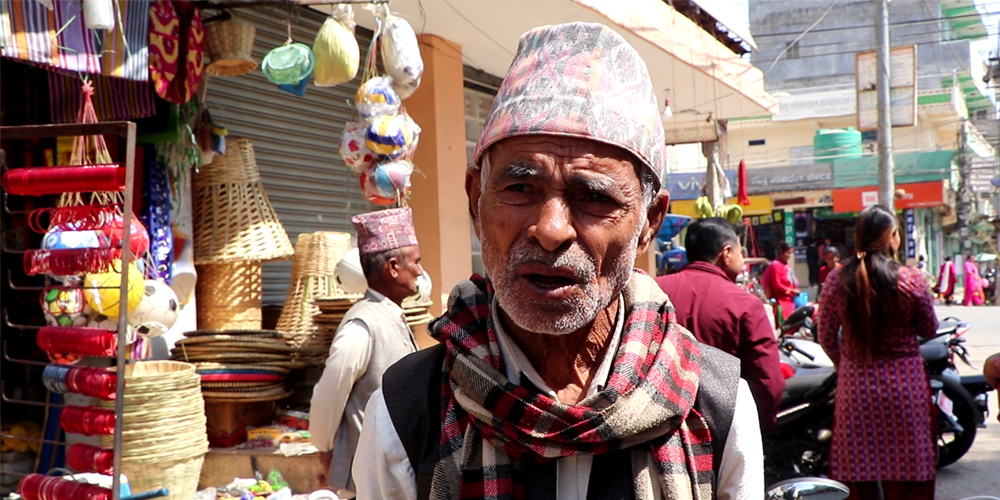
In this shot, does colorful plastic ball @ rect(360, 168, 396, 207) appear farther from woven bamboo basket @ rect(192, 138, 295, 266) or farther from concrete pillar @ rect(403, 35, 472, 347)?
concrete pillar @ rect(403, 35, 472, 347)

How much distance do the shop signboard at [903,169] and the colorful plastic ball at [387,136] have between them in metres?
23.3

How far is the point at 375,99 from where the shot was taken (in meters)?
4.59

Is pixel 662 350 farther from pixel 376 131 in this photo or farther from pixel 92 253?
pixel 376 131

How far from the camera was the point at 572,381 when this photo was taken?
4.84 feet

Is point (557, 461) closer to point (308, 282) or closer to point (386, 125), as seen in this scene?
point (386, 125)

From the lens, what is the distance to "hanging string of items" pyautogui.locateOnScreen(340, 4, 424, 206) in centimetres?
459

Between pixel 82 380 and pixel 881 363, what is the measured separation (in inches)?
142

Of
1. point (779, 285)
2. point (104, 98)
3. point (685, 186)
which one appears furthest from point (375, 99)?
point (685, 186)

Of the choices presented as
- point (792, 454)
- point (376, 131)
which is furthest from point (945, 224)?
point (376, 131)

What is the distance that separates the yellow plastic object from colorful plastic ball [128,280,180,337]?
4.37 ft

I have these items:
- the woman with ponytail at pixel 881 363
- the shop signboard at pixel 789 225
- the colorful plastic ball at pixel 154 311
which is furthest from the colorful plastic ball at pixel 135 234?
the shop signboard at pixel 789 225

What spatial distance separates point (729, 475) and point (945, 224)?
36.5 meters

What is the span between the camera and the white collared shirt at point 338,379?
11.5 ft

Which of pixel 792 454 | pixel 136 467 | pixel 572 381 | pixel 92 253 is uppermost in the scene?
pixel 92 253
